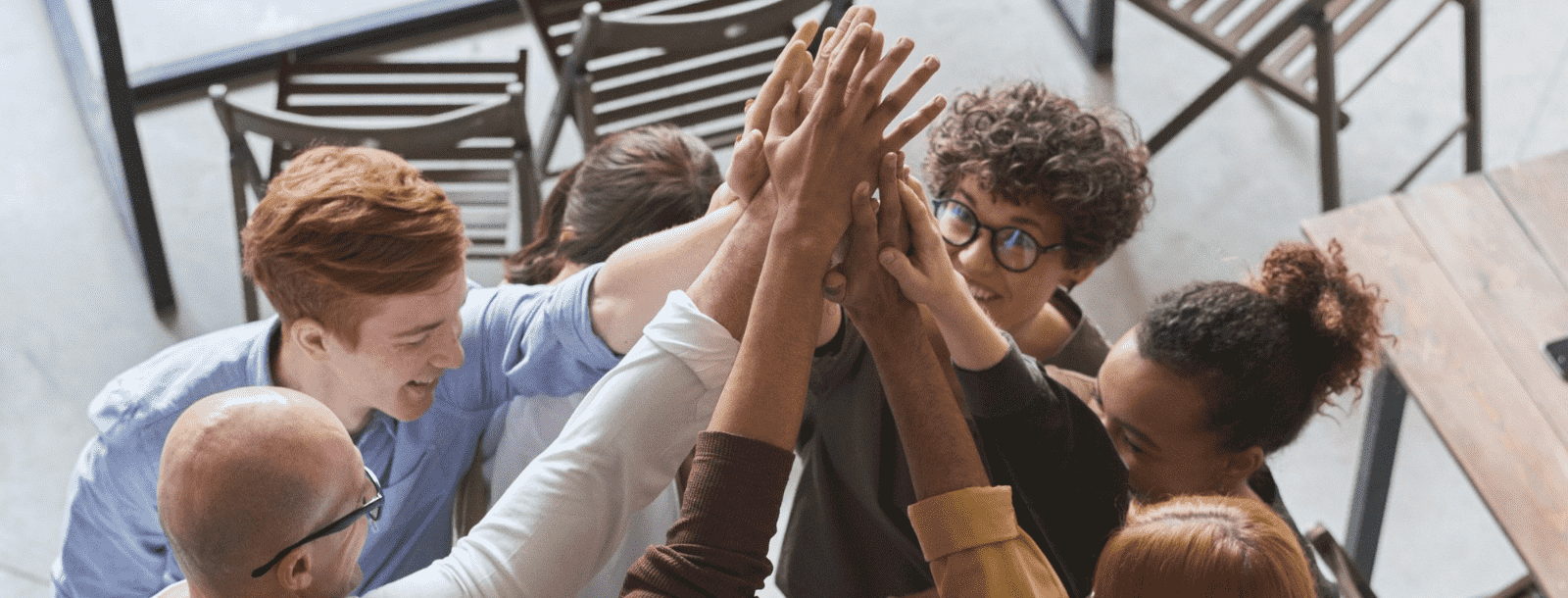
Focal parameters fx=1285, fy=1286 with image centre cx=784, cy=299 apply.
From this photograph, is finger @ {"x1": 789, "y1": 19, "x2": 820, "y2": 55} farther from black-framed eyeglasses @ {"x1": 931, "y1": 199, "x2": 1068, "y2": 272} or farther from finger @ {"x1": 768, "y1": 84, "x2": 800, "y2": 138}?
black-framed eyeglasses @ {"x1": 931, "y1": 199, "x2": 1068, "y2": 272}

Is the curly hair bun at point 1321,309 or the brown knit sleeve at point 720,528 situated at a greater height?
the brown knit sleeve at point 720,528

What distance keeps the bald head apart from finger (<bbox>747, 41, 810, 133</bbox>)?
640 millimetres

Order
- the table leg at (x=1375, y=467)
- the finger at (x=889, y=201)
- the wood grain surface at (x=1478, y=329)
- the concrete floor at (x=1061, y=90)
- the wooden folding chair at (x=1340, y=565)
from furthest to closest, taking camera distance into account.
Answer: the concrete floor at (x=1061, y=90) → the table leg at (x=1375, y=467) → the wood grain surface at (x=1478, y=329) → the wooden folding chair at (x=1340, y=565) → the finger at (x=889, y=201)

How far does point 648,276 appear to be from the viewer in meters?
1.66

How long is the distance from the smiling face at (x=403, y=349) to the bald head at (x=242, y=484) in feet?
1.07

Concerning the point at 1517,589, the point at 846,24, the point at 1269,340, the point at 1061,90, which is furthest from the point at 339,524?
the point at 1517,589

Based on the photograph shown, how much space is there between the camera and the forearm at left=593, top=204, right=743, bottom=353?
65.1 inches

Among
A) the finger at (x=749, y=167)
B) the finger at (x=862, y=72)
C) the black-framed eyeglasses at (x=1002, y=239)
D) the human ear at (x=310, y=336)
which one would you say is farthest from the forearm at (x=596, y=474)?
the black-framed eyeglasses at (x=1002, y=239)

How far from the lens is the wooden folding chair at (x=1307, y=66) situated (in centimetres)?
349

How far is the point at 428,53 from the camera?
4.58 meters

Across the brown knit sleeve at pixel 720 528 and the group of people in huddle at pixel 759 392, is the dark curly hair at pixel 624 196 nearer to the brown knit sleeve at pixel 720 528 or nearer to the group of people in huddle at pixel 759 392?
the group of people in huddle at pixel 759 392

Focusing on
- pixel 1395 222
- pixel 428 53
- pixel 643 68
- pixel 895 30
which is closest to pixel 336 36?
pixel 428 53

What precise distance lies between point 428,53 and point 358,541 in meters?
3.46

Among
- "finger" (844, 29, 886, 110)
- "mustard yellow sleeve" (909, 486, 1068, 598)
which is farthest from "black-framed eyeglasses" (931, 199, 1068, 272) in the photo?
"mustard yellow sleeve" (909, 486, 1068, 598)
